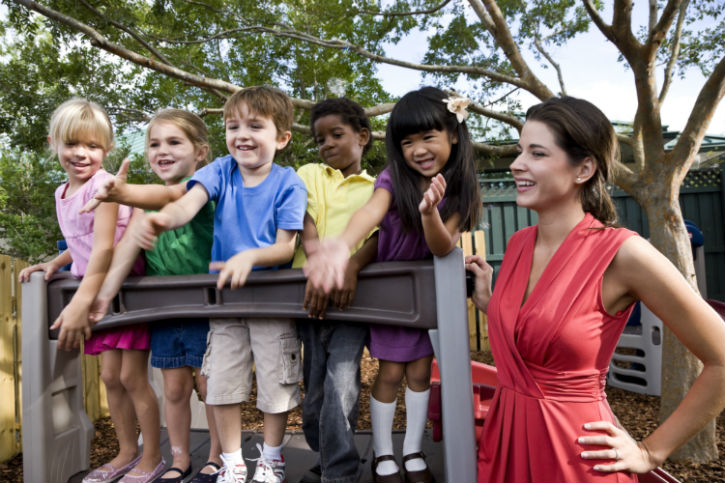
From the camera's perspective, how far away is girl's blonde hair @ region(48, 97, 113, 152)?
2.23 m

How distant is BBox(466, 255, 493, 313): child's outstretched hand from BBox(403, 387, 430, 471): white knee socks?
41 centimetres

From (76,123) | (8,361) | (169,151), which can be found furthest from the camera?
(8,361)

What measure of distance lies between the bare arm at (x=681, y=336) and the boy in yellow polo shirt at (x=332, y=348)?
84 centimetres

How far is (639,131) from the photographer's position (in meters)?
4.86

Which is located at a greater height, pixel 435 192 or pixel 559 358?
pixel 435 192

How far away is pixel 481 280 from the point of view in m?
2.02

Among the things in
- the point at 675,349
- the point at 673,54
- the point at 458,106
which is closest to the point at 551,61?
the point at 673,54

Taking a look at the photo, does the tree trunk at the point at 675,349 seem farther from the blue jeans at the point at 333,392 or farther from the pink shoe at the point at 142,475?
the pink shoe at the point at 142,475

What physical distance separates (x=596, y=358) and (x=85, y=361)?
16.4 ft

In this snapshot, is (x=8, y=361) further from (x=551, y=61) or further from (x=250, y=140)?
(x=551, y=61)

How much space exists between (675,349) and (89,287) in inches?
175

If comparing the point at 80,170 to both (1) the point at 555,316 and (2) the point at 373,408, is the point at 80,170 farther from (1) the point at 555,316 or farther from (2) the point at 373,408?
(1) the point at 555,316

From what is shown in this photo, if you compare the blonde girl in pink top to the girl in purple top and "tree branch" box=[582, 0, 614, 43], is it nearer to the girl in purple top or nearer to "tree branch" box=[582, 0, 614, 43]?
the girl in purple top

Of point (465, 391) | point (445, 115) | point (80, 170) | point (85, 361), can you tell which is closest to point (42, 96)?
point (85, 361)
